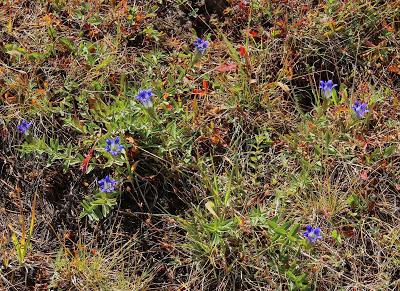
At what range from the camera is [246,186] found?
2.39 m

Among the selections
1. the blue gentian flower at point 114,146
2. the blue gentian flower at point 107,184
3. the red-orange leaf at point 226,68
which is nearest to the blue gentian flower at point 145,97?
the blue gentian flower at point 114,146

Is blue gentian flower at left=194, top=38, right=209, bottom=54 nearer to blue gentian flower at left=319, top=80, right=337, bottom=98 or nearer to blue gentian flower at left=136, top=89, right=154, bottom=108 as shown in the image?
blue gentian flower at left=136, top=89, right=154, bottom=108

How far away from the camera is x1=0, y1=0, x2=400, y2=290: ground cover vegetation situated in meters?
2.26

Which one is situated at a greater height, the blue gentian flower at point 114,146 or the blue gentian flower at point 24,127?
the blue gentian flower at point 24,127

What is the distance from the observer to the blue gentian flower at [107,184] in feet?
7.48

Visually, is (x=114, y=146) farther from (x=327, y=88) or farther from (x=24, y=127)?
(x=327, y=88)

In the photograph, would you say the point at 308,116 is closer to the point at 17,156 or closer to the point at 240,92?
the point at 240,92

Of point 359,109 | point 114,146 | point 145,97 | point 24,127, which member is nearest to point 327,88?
point 359,109

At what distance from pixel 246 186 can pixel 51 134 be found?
86cm

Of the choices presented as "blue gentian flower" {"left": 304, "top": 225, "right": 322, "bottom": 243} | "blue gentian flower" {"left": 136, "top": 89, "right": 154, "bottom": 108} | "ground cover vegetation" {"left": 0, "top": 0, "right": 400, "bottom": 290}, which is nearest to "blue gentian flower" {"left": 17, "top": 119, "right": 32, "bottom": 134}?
"ground cover vegetation" {"left": 0, "top": 0, "right": 400, "bottom": 290}

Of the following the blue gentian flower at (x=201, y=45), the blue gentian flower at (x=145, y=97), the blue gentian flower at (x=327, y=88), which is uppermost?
the blue gentian flower at (x=201, y=45)

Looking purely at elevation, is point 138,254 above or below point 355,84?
below

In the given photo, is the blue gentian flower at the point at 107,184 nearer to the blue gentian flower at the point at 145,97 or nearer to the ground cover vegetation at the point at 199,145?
the ground cover vegetation at the point at 199,145

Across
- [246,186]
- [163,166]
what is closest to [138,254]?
[163,166]
